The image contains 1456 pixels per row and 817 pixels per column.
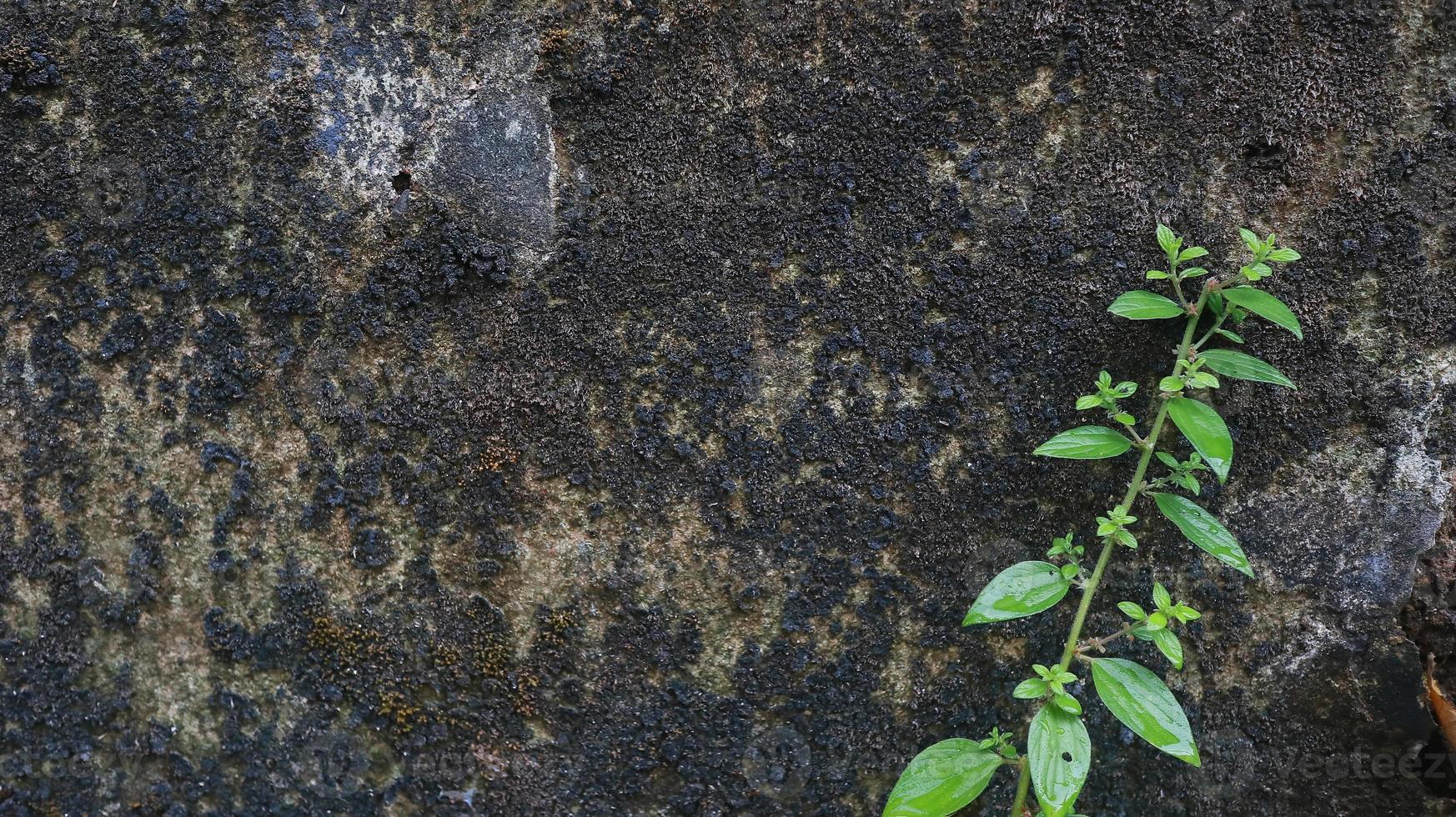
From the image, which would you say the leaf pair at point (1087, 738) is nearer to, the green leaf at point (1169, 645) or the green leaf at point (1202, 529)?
the green leaf at point (1169, 645)

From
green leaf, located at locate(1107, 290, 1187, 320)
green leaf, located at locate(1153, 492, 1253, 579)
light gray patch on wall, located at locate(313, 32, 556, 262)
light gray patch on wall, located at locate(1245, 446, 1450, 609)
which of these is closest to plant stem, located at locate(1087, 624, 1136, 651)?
green leaf, located at locate(1153, 492, 1253, 579)

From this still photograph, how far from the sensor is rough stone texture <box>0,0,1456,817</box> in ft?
3.85

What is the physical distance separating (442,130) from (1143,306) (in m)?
0.88

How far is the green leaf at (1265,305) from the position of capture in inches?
44.6

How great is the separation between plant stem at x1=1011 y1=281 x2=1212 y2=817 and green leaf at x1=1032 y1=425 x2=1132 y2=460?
4 centimetres

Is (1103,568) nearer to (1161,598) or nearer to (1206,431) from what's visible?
(1161,598)

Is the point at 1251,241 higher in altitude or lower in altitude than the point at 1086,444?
higher

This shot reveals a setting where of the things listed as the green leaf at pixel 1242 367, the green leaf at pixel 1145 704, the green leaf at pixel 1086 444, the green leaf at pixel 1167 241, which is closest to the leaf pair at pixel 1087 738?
the green leaf at pixel 1145 704

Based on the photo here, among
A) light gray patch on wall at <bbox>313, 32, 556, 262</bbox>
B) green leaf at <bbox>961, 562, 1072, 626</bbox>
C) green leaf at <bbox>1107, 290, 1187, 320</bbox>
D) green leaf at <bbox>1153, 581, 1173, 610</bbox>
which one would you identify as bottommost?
green leaf at <bbox>1153, 581, 1173, 610</bbox>

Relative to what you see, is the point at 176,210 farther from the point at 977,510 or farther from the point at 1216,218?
the point at 1216,218

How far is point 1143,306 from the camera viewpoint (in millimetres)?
1161

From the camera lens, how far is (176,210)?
3.84 ft

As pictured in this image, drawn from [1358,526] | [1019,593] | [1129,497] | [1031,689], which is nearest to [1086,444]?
[1129,497]

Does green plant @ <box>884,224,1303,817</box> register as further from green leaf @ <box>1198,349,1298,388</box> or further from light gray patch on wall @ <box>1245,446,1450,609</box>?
light gray patch on wall @ <box>1245,446,1450,609</box>
